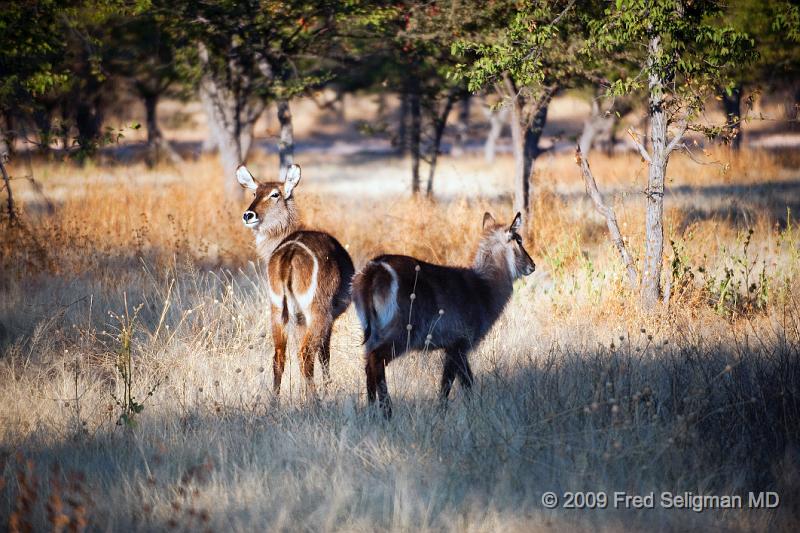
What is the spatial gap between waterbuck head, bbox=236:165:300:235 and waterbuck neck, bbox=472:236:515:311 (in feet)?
6.23

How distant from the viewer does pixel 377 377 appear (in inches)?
205

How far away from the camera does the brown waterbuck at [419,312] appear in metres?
5.27

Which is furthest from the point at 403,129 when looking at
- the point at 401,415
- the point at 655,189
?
the point at 401,415

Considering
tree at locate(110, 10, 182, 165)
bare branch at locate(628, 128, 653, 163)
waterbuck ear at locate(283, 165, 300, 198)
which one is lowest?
waterbuck ear at locate(283, 165, 300, 198)

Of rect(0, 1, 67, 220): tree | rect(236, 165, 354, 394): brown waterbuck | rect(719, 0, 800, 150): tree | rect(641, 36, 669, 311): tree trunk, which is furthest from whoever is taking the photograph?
rect(0, 1, 67, 220): tree

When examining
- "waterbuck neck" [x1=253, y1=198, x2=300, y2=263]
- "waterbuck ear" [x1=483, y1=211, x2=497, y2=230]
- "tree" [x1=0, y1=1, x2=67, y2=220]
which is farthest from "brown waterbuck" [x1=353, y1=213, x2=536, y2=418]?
"tree" [x1=0, y1=1, x2=67, y2=220]

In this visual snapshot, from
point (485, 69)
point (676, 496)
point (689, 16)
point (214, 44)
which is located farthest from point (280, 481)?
point (214, 44)

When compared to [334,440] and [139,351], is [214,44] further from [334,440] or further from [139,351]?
[334,440]

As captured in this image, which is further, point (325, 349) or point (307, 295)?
point (325, 349)

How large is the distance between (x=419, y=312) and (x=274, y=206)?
2355 millimetres

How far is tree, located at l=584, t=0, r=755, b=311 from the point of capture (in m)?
6.01

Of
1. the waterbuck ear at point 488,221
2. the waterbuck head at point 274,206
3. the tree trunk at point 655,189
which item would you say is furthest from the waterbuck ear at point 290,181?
the tree trunk at point 655,189

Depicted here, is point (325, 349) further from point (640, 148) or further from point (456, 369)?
point (640, 148)

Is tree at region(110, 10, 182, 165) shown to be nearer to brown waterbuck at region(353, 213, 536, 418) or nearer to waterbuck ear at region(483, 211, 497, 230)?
waterbuck ear at region(483, 211, 497, 230)
